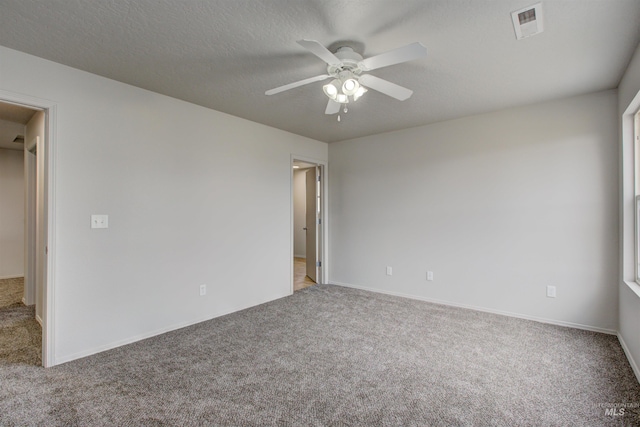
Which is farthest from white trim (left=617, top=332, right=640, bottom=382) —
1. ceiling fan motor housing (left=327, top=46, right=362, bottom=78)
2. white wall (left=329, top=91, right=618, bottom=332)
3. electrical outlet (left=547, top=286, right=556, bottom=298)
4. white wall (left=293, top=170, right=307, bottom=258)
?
white wall (left=293, top=170, right=307, bottom=258)

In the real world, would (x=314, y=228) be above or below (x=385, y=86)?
below

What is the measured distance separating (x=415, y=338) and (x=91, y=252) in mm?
3052

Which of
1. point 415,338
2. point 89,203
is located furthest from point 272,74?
point 415,338

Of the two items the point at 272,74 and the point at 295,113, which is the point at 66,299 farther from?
the point at 295,113

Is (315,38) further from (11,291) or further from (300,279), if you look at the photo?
(11,291)

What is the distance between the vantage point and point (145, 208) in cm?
297

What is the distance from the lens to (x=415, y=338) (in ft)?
9.67

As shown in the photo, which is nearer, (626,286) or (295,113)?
(626,286)

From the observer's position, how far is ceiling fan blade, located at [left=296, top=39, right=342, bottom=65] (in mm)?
1686

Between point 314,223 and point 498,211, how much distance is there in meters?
2.81

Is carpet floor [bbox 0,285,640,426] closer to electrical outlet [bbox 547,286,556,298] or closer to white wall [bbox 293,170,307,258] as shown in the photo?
electrical outlet [bbox 547,286,556,298]

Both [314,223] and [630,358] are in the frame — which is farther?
[314,223]

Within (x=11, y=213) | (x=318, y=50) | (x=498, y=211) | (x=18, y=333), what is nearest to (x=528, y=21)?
(x=318, y=50)

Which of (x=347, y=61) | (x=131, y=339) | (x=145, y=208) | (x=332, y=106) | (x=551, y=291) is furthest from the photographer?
(x=551, y=291)
